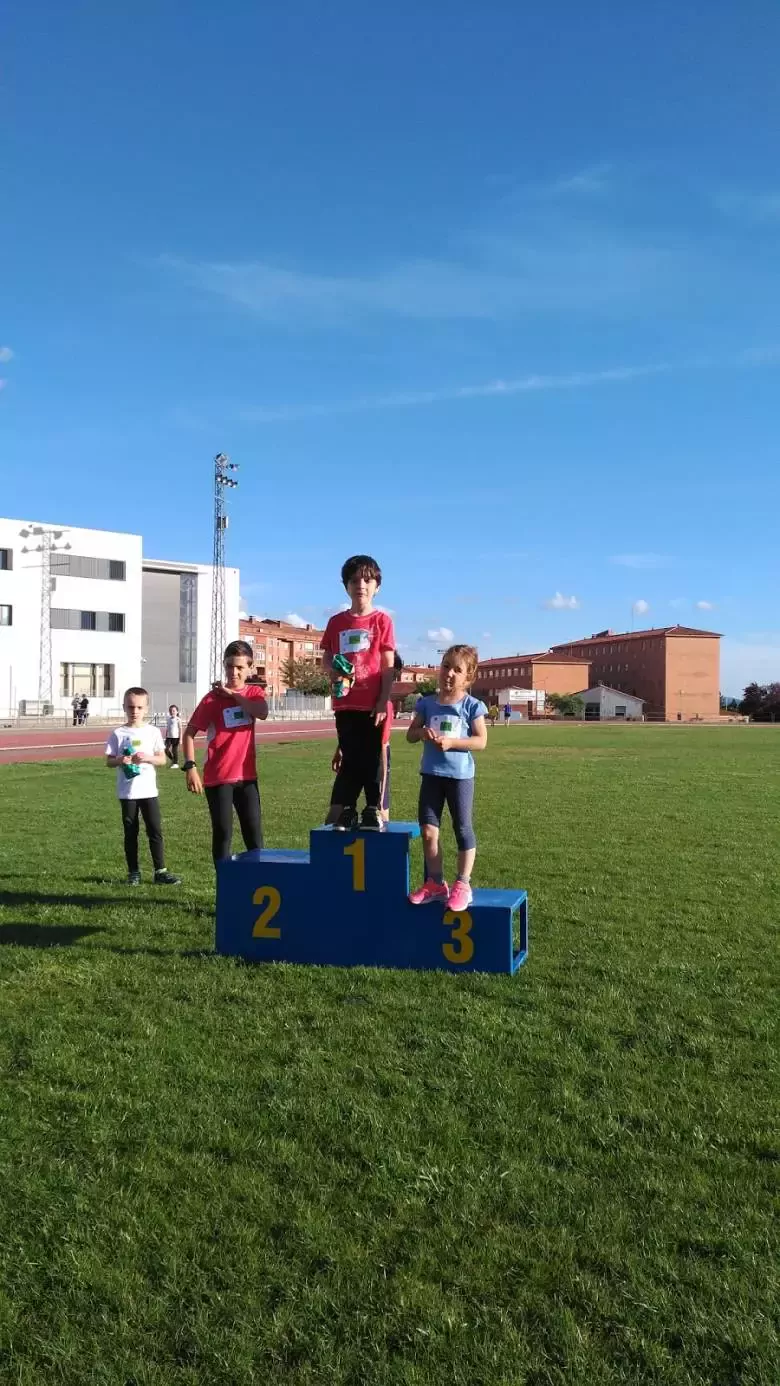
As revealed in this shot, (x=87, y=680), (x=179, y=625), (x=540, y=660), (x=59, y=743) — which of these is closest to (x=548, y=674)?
(x=540, y=660)

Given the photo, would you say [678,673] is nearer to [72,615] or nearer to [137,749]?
[72,615]

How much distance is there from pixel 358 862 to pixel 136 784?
3.30 meters

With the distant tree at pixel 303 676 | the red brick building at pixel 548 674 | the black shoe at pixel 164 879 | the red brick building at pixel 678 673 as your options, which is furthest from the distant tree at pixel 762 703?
A: the black shoe at pixel 164 879

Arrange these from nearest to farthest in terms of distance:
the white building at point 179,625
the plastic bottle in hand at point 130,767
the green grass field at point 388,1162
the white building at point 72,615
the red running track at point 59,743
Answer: the green grass field at point 388,1162
the plastic bottle in hand at point 130,767
the red running track at point 59,743
the white building at point 72,615
the white building at point 179,625

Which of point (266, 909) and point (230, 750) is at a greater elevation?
point (230, 750)

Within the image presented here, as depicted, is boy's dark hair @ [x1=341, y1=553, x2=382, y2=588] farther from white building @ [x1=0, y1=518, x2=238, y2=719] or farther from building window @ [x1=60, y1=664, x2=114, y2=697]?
building window @ [x1=60, y1=664, x2=114, y2=697]

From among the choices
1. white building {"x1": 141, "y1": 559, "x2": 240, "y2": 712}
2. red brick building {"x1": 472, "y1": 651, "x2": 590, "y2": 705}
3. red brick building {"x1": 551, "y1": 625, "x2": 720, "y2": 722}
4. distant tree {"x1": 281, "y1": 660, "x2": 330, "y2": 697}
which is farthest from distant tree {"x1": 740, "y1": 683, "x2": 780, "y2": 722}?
white building {"x1": 141, "y1": 559, "x2": 240, "y2": 712}

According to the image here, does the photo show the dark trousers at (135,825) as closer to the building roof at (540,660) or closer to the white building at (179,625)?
the white building at (179,625)

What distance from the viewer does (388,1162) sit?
340 cm

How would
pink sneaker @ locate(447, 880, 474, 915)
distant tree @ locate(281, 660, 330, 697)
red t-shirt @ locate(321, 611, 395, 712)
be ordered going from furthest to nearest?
1. distant tree @ locate(281, 660, 330, 697)
2. red t-shirt @ locate(321, 611, 395, 712)
3. pink sneaker @ locate(447, 880, 474, 915)

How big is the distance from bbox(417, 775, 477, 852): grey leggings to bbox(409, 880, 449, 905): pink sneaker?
26cm

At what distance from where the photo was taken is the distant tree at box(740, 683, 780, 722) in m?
115

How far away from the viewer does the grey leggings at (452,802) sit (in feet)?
19.0

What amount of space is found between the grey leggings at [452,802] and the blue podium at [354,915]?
0.56ft
